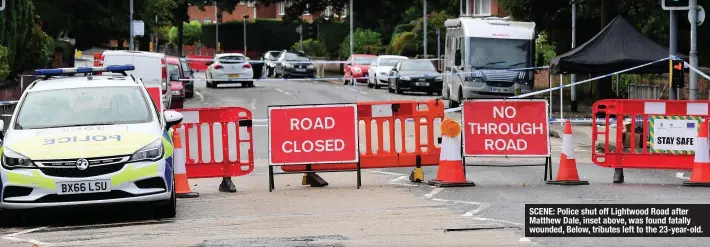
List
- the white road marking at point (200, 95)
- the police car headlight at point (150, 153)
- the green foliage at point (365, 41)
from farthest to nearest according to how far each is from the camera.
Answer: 1. the green foliage at point (365, 41)
2. the white road marking at point (200, 95)
3. the police car headlight at point (150, 153)

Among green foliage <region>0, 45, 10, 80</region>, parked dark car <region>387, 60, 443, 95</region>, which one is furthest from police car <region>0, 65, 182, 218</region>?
parked dark car <region>387, 60, 443, 95</region>

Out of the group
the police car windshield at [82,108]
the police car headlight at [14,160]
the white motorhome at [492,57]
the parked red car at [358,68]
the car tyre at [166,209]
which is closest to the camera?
the police car headlight at [14,160]

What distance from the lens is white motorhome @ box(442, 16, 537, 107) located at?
3719 cm

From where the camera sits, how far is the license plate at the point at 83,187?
1254 cm

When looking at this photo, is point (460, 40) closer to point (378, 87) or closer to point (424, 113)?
point (378, 87)

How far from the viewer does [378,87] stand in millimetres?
53812

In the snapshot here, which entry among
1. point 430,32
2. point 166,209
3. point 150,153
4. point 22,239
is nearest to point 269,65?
point 430,32

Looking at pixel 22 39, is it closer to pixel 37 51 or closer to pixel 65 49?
pixel 37 51

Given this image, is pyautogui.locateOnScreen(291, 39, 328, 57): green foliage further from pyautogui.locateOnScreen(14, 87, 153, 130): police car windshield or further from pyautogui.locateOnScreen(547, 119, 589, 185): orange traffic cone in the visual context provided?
pyautogui.locateOnScreen(14, 87, 153, 130): police car windshield

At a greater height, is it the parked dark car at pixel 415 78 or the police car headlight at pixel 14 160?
the parked dark car at pixel 415 78

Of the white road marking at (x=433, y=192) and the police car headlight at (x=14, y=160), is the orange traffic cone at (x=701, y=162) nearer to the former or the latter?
the white road marking at (x=433, y=192)

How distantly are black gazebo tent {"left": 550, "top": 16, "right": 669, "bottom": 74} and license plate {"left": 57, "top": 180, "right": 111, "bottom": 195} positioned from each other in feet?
59.5

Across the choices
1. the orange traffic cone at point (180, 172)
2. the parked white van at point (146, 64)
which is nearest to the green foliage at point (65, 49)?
the parked white van at point (146, 64)

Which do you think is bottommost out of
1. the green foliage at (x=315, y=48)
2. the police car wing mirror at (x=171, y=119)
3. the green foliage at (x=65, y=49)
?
the police car wing mirror at (x=171, y=119)
